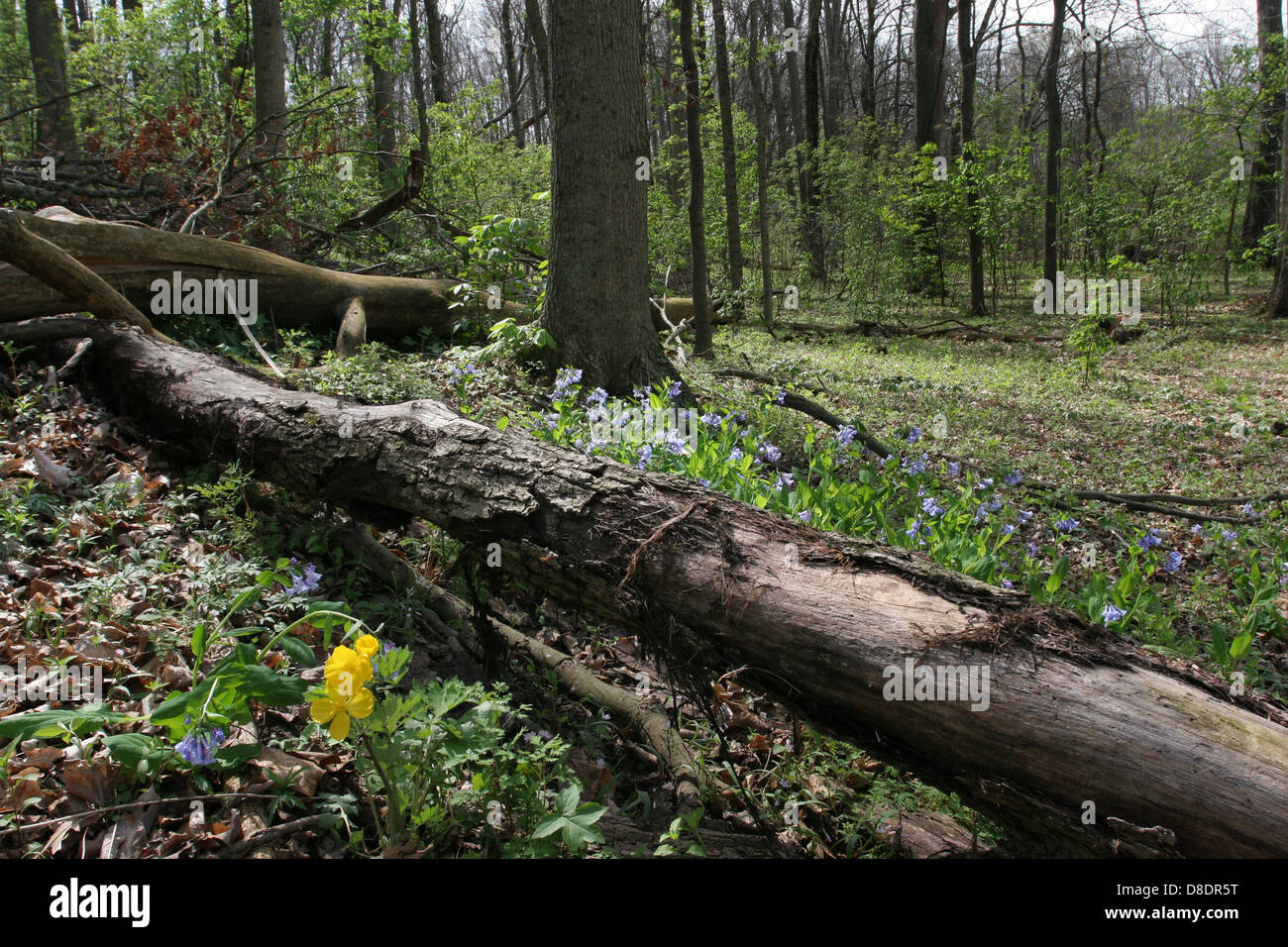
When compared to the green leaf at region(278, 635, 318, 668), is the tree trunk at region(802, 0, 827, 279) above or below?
above

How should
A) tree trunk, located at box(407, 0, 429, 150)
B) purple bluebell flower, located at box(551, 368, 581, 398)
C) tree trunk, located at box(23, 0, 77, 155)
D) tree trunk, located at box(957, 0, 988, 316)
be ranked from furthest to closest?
1. tree trunk, located at box(957, 0, 988, 316)
2. tree trunk, located at box(23, 0, 77, 155)
3. tree trunk, located at box(407, 0, 429, 150)
4. purple bluebell flower, located at box(551, 368, 581, 398)

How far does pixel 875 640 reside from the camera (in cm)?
191

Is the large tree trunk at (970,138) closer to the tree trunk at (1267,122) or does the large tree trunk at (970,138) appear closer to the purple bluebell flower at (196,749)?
the tree trunk at (1267,122)

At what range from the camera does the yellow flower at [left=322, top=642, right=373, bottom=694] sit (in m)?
1.43

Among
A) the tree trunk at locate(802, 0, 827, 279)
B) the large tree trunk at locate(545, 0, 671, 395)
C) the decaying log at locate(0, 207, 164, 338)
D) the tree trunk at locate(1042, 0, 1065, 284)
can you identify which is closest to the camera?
the decaying log at locate(0, 207, 164, 338)

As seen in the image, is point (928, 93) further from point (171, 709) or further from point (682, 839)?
point (171, 709)

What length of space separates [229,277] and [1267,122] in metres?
16.6

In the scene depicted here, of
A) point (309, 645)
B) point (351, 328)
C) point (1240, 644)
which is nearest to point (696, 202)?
point (351, 328)

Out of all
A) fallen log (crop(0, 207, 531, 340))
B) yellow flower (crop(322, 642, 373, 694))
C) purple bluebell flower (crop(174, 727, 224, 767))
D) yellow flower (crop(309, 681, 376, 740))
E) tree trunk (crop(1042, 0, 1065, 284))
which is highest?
tree trunk (crop(1042, 0, 1065, 284))

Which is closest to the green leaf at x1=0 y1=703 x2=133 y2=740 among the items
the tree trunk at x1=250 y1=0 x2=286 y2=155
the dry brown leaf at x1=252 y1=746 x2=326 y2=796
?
the dry brown leaf at x1=252 y1=746 x2=326 y2=796

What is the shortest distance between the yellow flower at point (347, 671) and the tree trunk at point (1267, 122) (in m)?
17.3

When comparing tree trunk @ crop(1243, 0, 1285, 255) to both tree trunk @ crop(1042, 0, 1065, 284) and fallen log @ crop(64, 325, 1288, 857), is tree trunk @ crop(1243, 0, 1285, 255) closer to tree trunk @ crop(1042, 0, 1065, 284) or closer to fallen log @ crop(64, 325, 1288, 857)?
tree trunk @ crop(1042, 0, 1065, 284)

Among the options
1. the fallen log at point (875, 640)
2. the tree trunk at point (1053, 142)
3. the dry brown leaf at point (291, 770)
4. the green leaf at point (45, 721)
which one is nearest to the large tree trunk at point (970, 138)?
the tree trunk at point (1053, 142)

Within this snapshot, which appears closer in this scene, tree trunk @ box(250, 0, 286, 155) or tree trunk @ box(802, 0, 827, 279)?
tree trunk @ box(250, 0, 286, 155)
